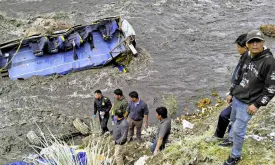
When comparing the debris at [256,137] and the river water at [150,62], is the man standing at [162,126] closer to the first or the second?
the debris at [256,137]

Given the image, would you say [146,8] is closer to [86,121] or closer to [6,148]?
[86,121]

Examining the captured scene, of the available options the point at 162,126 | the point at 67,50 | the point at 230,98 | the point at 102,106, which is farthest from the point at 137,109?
the point at 67,50

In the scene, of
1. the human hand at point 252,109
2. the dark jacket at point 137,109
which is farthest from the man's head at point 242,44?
the dark jacket at point 137,109

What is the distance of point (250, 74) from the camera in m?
3.70

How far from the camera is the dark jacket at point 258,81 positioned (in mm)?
3482

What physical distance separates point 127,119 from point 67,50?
464cm

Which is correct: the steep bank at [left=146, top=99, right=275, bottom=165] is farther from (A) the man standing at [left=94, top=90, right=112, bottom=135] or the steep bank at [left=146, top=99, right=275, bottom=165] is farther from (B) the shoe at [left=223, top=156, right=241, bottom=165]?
(A) the man standing at [left=94, top=90, right=112, bottom=135]

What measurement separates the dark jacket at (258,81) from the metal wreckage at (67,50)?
6926 millimetres

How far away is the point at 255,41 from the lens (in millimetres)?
3490

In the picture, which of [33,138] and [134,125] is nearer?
[134,125]

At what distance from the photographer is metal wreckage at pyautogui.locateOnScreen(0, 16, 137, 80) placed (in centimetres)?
991

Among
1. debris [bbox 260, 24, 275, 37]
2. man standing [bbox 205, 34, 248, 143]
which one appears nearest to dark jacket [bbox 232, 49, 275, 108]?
man standing [bbox 205, 34, 248, 143]

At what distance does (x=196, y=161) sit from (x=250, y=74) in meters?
1.58

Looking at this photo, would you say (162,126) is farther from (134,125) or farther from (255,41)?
(255,41)
